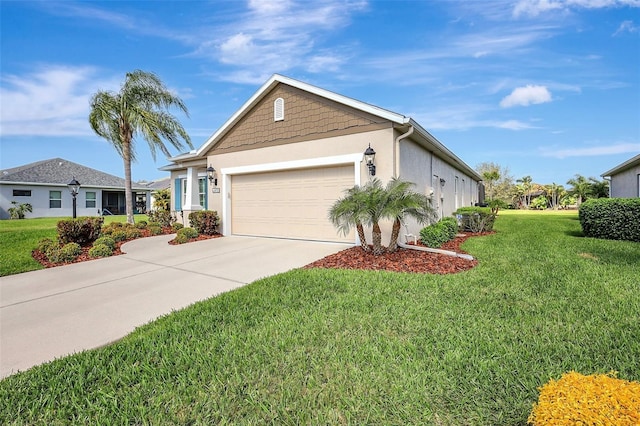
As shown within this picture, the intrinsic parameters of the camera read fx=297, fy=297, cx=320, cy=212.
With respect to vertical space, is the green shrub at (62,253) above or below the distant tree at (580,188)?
below

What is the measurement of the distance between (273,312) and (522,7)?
399 inches

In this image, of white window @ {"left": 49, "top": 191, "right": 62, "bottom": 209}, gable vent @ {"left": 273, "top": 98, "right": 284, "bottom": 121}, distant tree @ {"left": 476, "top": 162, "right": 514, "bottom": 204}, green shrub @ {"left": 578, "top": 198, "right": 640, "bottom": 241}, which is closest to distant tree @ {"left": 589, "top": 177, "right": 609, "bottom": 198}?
distant tree @ {"left": 476, "top": 162, "right": 514, "bottom": 204}

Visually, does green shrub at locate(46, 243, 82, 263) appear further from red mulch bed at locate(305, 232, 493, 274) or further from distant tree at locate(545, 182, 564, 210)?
distant tree at locate(545, 182, 564, 210)

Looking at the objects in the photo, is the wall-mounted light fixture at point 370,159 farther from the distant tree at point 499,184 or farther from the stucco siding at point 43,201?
the distant tree at point 499,184

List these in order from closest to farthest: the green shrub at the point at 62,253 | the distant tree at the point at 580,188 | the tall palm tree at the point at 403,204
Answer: the tall palm tree at the point at 403,204
the green shrub at the point at 62,253
the distant tree at the point at 580,188

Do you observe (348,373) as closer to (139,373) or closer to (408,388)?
(408,388)

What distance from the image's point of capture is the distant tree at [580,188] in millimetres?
35969

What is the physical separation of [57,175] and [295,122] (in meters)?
26.1

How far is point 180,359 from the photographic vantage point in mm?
2781

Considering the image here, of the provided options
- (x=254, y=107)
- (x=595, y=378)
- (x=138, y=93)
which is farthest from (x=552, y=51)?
(x=138, y=93)

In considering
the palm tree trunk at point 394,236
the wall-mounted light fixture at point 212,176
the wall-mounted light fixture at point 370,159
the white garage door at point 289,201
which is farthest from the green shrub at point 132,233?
the palm tree trunk at point 394,236

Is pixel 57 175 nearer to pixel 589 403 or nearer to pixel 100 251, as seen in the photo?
pixel 100 251

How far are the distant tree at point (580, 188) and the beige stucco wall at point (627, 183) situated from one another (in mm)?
17638

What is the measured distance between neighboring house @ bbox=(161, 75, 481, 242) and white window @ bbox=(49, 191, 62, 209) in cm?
1951
